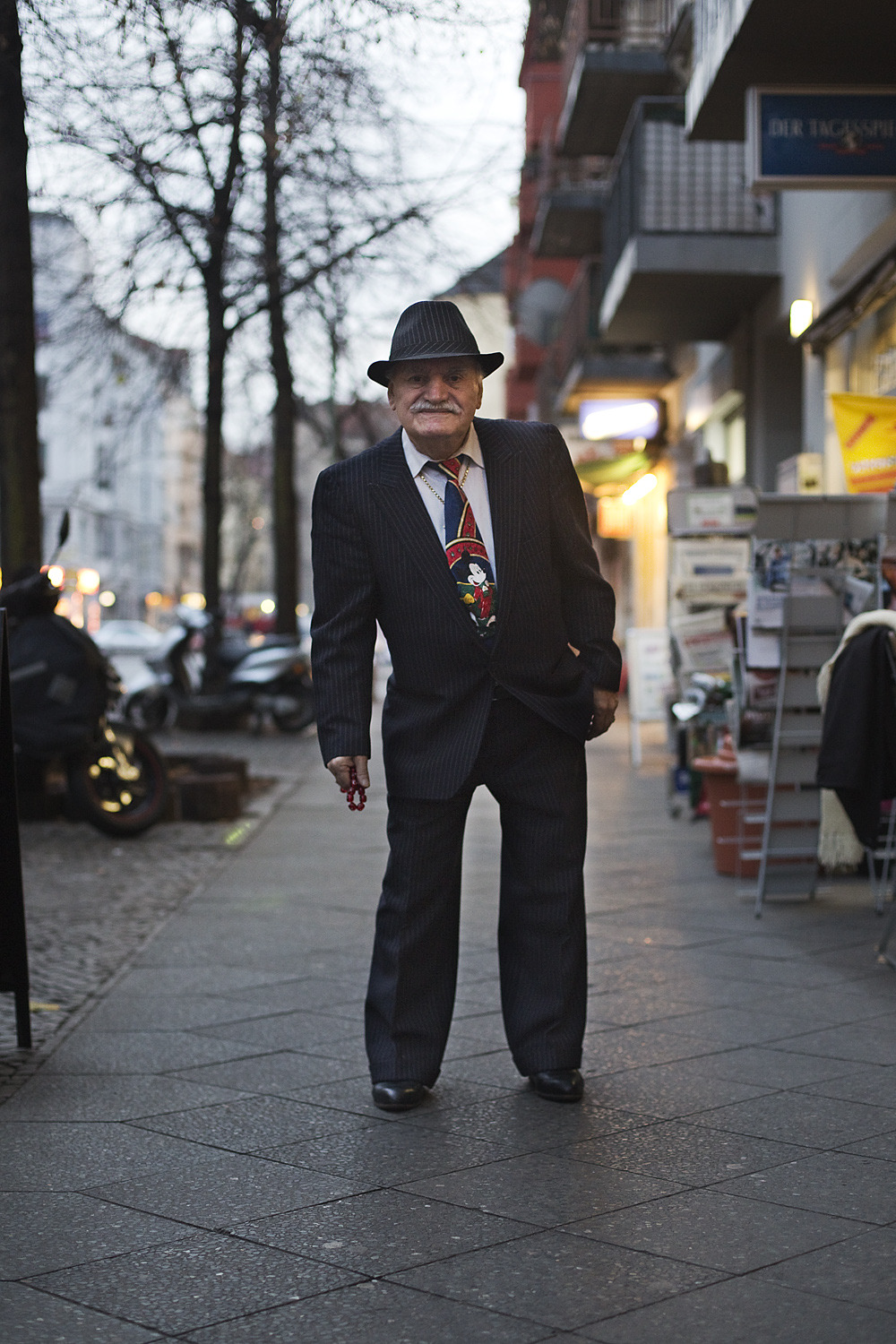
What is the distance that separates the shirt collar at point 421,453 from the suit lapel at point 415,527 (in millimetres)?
19

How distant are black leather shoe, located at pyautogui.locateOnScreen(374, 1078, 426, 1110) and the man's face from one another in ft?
5.45

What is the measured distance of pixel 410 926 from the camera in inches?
181

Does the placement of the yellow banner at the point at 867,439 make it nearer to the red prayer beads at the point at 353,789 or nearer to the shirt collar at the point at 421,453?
the shirt collar at the point at 421,453

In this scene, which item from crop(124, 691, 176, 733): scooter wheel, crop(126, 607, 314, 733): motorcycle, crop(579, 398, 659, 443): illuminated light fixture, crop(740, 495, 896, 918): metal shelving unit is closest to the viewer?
crop(740, 495, 896, 918): metal shelving unit

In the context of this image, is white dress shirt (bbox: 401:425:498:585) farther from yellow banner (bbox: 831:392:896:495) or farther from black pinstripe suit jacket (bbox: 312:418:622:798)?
yellow banner (bbox: 831:392:896:495)

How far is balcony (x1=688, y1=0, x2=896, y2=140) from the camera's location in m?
9.27

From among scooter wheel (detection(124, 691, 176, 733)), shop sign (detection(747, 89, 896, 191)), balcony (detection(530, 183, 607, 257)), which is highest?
balcony (detection(530, 183, 607, 257))

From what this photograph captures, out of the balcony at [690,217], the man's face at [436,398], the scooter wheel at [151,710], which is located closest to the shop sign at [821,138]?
the man's face at [436,398]

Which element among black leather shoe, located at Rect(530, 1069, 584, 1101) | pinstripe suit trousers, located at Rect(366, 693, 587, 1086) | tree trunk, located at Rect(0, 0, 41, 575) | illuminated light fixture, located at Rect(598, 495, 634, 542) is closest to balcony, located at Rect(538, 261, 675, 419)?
illuminated light fixture, located at Rect(598, 495, 634, 542)

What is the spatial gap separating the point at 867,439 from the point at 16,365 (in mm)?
5489

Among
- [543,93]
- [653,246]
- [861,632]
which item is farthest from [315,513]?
[543,93]

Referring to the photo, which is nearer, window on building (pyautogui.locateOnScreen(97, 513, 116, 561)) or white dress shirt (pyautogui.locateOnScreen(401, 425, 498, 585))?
white dress shirt (pyautogui.locateOnScreen(401, 425, 498, 585))

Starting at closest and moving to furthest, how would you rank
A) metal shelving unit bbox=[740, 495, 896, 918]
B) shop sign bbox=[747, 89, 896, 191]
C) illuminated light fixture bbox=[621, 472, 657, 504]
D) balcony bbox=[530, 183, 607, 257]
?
metal shelving unit bbox=[740, 495, 896, 918] < shop sign bbox=[747, 89, 896, 191] < illuminated light fixture bbox=[621, 472, 657, 504] < balcony bbox=[530, 183, 607, 257]

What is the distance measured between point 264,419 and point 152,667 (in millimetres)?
5692
